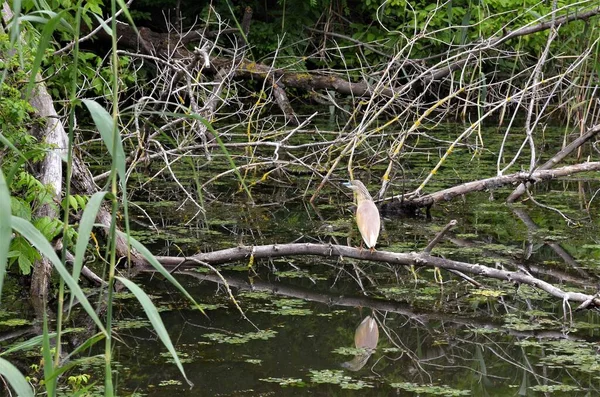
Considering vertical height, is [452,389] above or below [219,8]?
below

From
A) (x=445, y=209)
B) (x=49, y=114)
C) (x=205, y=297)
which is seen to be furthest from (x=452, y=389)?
(x=445, y=209)

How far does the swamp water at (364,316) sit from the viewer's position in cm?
376

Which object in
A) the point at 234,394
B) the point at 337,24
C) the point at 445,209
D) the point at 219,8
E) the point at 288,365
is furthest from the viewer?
the point at 337,24

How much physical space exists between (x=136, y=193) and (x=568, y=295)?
4343mm

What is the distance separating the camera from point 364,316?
4648 mm

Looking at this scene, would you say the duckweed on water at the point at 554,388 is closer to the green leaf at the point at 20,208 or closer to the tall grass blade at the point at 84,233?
the green leaf at the point at 20,208

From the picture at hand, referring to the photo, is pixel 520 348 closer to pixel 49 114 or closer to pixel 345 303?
pixel 345 303

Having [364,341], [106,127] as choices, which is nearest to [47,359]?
[106,127]

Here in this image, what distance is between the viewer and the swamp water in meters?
3.76

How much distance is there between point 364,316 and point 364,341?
14.4 inches

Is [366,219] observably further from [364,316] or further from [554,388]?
[554,388]

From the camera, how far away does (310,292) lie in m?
5.04

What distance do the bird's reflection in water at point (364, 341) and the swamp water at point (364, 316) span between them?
3 centimetres

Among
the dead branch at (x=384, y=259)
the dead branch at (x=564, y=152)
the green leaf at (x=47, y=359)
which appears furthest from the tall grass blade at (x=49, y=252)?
the dead branch at (x=564, y=152)
